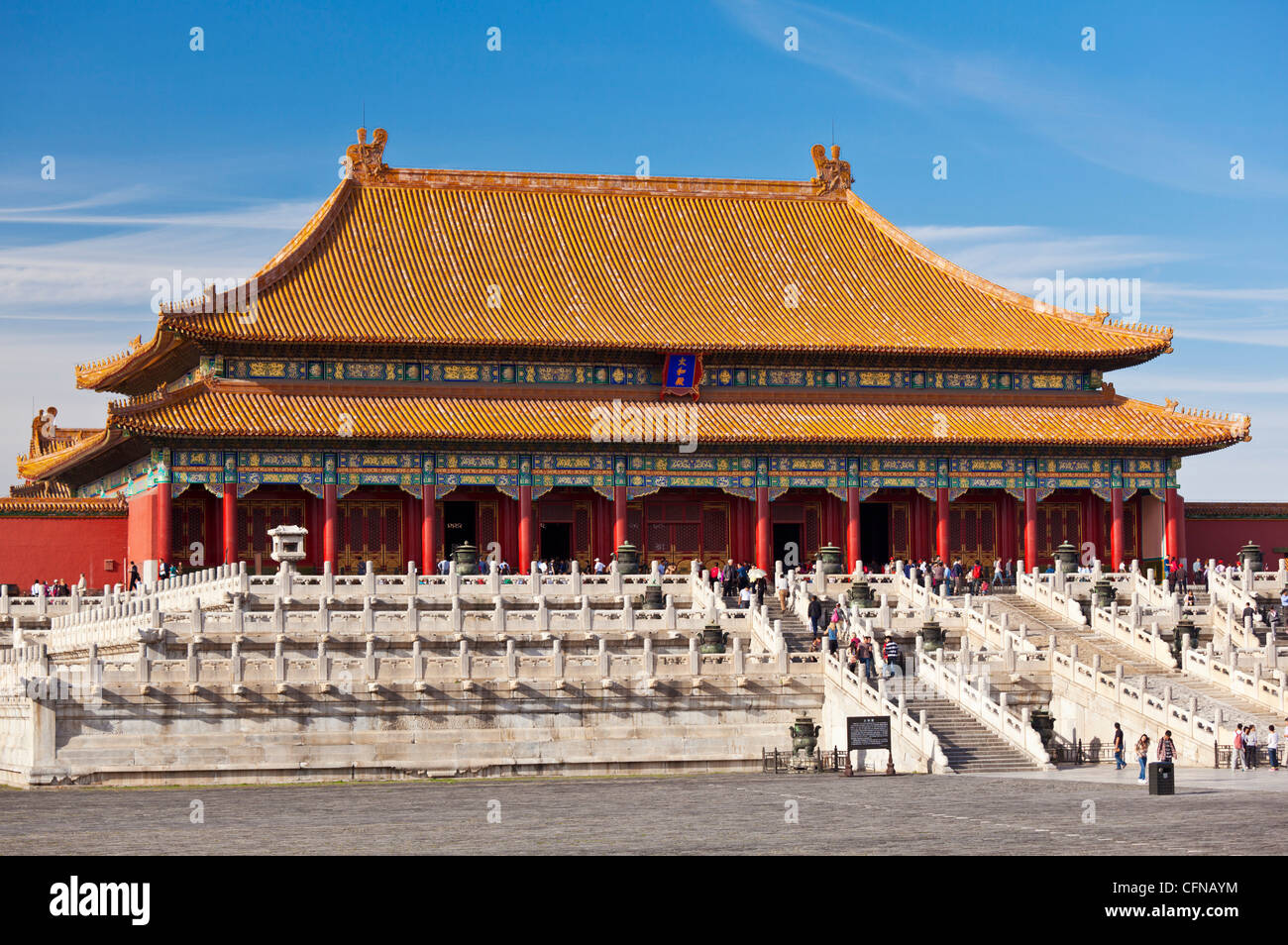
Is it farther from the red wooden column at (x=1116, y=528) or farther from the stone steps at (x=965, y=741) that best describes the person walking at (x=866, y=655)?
the red wooden column at (x=1116, y=528)

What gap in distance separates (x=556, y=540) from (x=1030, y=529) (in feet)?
44.3

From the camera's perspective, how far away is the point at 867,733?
128ft

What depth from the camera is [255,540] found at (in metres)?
59.8

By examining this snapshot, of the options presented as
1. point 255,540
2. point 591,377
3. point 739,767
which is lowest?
point 739,767

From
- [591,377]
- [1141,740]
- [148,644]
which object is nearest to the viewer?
[1141,740]

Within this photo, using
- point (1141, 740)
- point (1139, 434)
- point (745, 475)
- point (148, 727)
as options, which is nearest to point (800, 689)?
point (1141, 740)

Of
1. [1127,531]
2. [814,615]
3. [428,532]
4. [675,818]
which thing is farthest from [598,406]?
[675,818]

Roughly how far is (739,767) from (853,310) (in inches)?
1070

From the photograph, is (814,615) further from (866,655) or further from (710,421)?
(710,421)

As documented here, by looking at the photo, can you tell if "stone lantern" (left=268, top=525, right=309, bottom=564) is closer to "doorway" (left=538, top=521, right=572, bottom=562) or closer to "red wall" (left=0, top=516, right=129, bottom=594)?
"red wall" (left=0, top=516, right=129, bottom=594)

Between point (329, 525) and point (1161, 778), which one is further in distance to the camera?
point (329, 525)

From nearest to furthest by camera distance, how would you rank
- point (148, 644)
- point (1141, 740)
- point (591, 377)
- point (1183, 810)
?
1. point (1183, 810)
2. point (1141, 740)
3. point (148, 644)
4. point (591, 377)

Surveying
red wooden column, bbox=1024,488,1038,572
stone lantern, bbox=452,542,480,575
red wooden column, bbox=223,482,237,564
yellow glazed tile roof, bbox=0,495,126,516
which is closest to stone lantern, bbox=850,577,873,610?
stone lantern, bbox=452,542,480,575

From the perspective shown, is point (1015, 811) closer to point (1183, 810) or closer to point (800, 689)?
point (1183, 810)
